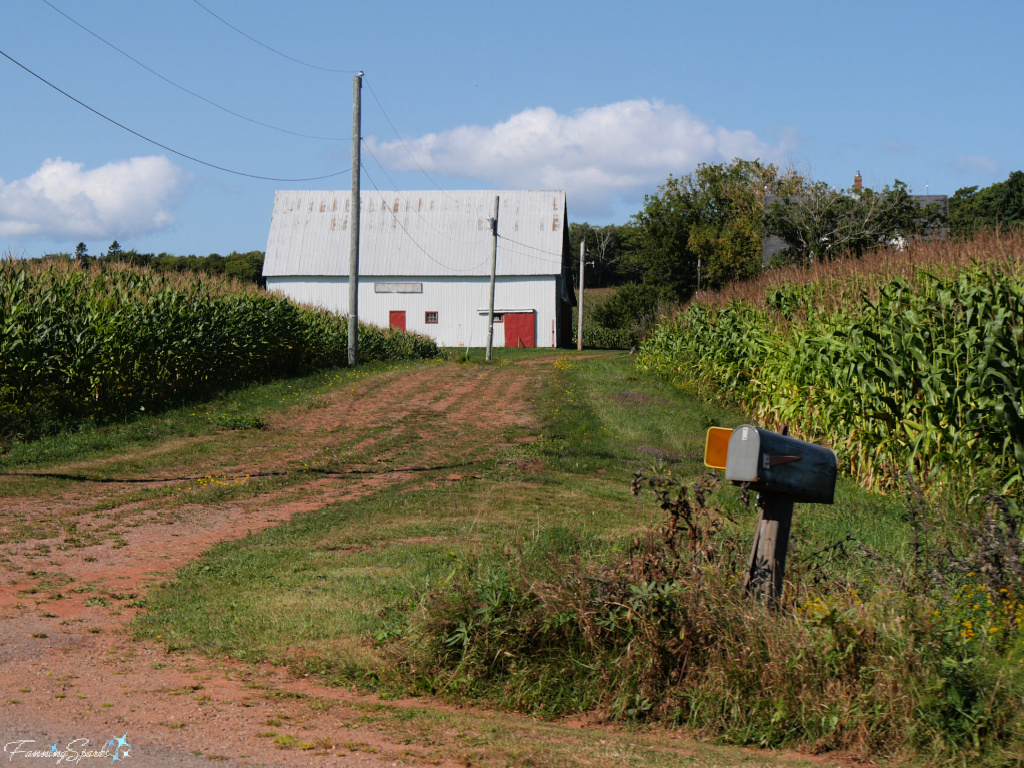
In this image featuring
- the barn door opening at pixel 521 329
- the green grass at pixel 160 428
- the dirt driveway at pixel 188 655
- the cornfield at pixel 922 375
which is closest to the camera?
the dirt driveway at pixel 188 655

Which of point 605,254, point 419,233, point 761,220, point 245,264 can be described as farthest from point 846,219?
point 605,254

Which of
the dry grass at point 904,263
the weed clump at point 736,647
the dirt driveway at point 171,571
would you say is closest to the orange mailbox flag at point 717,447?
the weed clump at point 736,647

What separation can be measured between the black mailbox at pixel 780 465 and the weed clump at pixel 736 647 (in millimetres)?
569

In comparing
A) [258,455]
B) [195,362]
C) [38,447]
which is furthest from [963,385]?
[195,362]

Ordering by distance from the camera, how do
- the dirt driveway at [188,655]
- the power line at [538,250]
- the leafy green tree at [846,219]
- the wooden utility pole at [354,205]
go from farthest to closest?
the power line at [538,250]
the leafy green tree at [846,219]
the wooden utility pole at [354,205]
the dirt driveway at [188,655]

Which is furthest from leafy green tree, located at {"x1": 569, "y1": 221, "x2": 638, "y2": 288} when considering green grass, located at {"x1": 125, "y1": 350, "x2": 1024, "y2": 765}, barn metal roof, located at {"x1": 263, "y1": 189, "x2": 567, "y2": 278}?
green grass, located at {"x1": 125, "y1": 350, "x2": 1024, "y2": 765}

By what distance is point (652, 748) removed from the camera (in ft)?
13.0

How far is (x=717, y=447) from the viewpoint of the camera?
15.0 feet

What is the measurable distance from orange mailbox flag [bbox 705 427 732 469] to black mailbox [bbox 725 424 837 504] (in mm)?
93

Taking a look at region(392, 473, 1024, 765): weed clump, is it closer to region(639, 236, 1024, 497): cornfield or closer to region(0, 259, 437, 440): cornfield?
region(639, 236, 1024, 497): cornfield

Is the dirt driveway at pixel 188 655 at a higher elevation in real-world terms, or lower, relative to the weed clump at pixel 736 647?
lower

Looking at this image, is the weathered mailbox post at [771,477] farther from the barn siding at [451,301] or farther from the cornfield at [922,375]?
the barn siding at [451,301]

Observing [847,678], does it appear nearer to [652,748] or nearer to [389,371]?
[652,748]

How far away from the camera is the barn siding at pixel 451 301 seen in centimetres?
4822
